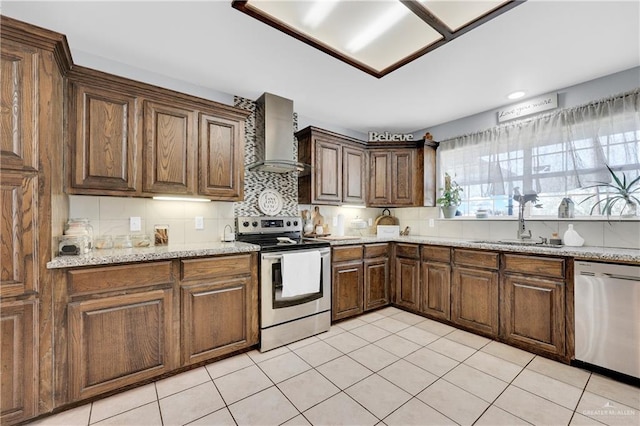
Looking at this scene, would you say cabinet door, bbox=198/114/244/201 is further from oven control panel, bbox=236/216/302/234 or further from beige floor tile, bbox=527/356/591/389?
beige floor tile, bbox=527/356/591/389

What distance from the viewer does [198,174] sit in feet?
8.04

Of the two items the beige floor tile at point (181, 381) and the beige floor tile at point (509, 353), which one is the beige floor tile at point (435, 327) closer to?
the beige floor tile at point (509, 353)

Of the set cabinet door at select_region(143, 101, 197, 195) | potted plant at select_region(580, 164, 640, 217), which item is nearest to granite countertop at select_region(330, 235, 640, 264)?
potted plant at select_region(580, 164, 640, 217)

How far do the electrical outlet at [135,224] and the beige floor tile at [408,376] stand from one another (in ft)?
7.67

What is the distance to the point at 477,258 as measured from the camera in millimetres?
2723

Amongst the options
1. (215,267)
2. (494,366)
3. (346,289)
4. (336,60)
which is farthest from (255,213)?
(494,366)

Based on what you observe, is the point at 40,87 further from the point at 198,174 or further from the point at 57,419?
the point at 57,419

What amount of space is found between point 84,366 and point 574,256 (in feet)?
11.6

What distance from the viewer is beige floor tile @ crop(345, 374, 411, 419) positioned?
1.69 metres

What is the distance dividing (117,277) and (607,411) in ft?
10.3

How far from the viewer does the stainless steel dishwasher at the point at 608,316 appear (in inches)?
75.0

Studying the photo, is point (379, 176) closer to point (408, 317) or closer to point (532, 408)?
point (408, 317)

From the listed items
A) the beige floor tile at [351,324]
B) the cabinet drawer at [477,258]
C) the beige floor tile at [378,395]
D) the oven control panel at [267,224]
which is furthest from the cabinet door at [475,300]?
the oven control panel at [267,224]

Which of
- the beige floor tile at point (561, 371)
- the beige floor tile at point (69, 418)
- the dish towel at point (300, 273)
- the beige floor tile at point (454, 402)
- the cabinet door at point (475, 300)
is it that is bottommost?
the beige floor tile at point (561, 371)
